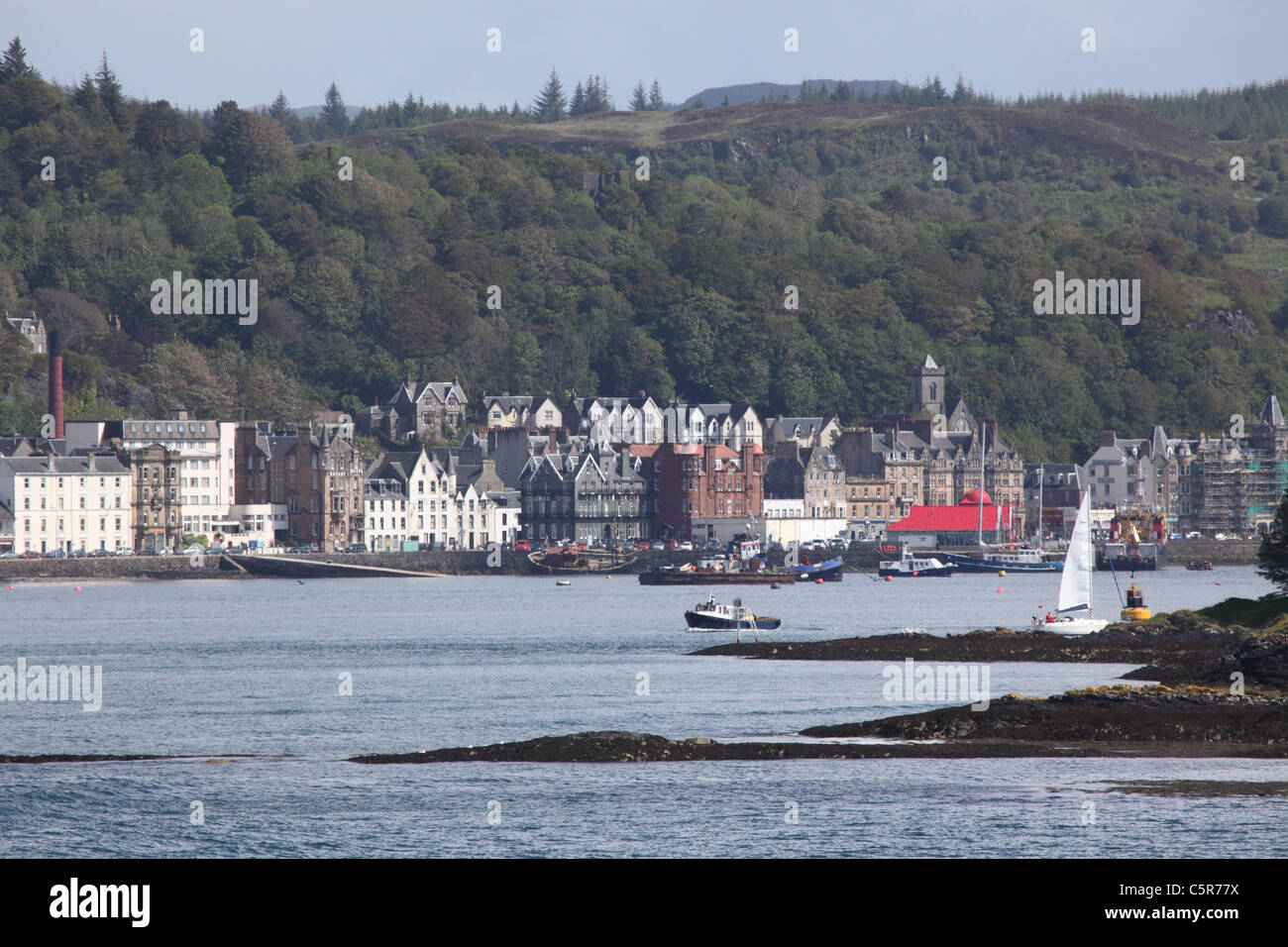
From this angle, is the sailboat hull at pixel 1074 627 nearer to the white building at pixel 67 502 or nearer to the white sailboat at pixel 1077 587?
the white sailboat at pixel 1077 587

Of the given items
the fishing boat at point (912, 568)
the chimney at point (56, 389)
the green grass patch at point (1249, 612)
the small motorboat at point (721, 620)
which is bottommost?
the fishing boat at point (912, 568)

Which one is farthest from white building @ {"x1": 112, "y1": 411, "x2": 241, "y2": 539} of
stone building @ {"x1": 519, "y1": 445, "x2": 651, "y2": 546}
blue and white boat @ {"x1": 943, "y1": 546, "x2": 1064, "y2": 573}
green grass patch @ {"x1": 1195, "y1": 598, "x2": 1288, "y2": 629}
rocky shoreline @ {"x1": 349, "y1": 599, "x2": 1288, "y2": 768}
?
rocky shoreline @ {"x1": 349, "y1": 599, "x2": 1288, "y2": 768}

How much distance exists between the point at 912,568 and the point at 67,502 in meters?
65.6

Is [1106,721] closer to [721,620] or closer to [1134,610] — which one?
[1134,610]

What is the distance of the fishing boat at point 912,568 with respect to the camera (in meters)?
156

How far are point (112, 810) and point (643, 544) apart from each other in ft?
440

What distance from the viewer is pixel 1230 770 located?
4069 centimetres

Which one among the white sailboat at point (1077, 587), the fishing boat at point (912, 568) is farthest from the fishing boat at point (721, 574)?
the white sailboat at point (1077, 587)

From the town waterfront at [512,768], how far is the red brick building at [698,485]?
248 feet

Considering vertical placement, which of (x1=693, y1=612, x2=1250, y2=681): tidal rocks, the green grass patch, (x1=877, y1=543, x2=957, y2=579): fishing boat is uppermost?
the green grass patch

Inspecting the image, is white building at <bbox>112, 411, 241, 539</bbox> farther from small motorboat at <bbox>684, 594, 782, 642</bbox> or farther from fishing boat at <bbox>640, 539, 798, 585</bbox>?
small motorboat at <bbox>684, 594, 782, 642</bbox>

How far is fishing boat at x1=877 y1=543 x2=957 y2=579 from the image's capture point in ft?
511

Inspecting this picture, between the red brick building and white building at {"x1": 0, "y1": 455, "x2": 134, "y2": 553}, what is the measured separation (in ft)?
150
